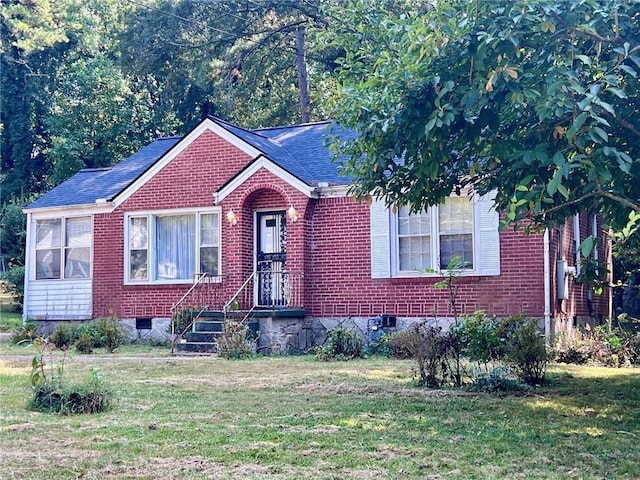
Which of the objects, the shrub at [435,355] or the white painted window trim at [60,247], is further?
the white painted window trim at [60,247]

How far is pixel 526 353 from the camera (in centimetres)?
883

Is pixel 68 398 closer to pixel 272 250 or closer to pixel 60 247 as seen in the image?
pixel 272 250

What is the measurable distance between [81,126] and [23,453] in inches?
1124

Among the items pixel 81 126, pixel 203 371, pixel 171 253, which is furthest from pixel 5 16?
pixel 203 371

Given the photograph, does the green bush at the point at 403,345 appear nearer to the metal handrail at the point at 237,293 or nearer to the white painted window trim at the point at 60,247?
the metal handrail at the point at 237,293

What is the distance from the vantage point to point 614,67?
5.97m

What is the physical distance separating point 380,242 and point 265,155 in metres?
3.04

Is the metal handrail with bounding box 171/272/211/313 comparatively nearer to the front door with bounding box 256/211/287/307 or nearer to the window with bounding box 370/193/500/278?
the front door with bounding box 256/211/287/307

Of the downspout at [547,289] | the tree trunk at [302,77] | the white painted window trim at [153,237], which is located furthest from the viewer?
the tree trunk at [302,77]

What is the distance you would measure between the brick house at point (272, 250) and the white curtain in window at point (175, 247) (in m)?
0.03

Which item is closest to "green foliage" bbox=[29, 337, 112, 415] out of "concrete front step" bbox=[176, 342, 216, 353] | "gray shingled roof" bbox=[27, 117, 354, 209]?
"concrete front step" bbox=[176, 342, 216, 353]

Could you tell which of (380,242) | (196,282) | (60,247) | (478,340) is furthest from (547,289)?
(60,247)

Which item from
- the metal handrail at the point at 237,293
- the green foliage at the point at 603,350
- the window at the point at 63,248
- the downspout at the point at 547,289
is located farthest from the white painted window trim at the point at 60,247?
the green foliage at the point at 603,350

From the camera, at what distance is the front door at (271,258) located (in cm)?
1579
